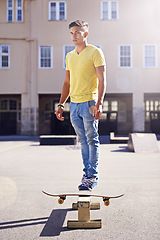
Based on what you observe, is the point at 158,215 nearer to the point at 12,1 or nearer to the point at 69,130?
the point at 69,130

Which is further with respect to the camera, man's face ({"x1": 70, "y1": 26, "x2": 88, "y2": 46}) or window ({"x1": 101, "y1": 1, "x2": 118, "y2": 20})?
window ({"x1": 101, "y1": 1, "x2": 118, "y2": 20})

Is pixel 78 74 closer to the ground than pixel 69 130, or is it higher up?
higher up

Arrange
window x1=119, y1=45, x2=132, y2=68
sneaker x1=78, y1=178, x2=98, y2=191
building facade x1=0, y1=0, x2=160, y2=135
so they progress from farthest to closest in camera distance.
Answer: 1. window x1=119, y1=45, x2=132, y2=68
2. building facade x1=0, y1=0, x2=160, y2=135
3. sneaker x1=78, y1=178, x2=98, y2=191

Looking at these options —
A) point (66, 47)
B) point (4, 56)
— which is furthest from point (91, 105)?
point (4, 56)

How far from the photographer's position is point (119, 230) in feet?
9.39

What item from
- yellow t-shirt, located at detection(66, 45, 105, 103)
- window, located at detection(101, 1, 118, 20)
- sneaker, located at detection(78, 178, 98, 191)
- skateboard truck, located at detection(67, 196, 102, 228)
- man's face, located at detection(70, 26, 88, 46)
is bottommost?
skateboard truck, located at detection(67, 196, 102, 228)

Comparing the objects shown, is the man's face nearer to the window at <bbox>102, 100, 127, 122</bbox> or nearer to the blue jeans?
the blue jeans

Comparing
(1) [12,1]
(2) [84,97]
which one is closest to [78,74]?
(2) [84,97]

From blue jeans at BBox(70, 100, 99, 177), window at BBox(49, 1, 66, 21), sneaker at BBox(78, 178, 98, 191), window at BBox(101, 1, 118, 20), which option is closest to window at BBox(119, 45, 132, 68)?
window at BBox(101, 1, 118, 20)

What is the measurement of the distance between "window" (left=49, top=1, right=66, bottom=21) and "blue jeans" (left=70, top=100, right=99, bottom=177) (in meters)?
19.1

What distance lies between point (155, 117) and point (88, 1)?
35.1ft

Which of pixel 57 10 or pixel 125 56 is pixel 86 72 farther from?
pixel 57 10

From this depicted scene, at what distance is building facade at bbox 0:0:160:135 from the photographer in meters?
20.8

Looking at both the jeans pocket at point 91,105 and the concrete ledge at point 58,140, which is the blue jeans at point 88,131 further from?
the concrete ledge at point 58,140
